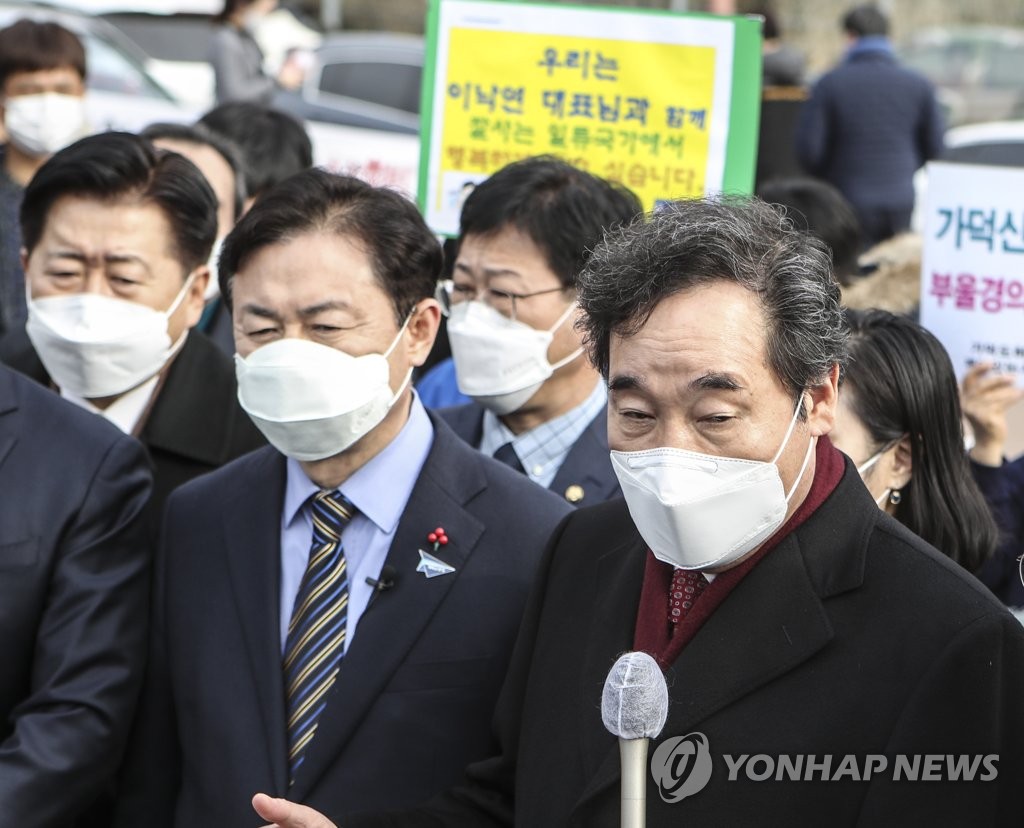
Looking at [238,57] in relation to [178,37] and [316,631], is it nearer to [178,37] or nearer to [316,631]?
[178,37]

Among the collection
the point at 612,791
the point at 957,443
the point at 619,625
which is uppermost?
the point at 957,443

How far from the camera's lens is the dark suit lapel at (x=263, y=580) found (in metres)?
3.09

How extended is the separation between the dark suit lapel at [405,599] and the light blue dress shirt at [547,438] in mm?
700

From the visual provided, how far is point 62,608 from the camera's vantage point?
3232 millimetres

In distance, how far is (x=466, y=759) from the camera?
3.10 meters

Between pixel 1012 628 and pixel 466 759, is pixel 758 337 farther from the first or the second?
pixel 466 759

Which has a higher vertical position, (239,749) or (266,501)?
(266,501)

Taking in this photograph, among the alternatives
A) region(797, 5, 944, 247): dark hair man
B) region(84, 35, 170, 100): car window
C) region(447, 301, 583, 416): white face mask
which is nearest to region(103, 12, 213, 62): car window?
region(84, 35, 170, 100): car window

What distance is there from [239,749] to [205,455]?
1.16m

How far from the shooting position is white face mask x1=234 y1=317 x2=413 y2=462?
332 centimetres

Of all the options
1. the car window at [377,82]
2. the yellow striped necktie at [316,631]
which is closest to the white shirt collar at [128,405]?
the yellow striped necktie at [316,631]

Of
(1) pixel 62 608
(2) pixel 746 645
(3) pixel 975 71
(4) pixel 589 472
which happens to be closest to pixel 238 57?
(4) pixel 589 472

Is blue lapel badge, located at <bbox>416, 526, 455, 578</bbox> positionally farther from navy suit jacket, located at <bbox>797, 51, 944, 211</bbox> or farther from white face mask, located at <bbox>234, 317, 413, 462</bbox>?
navy suit jacket, located at <bbox>797, 51, 944, 211</bbox>

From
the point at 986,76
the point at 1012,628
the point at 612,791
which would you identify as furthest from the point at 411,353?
the point at 986,76
